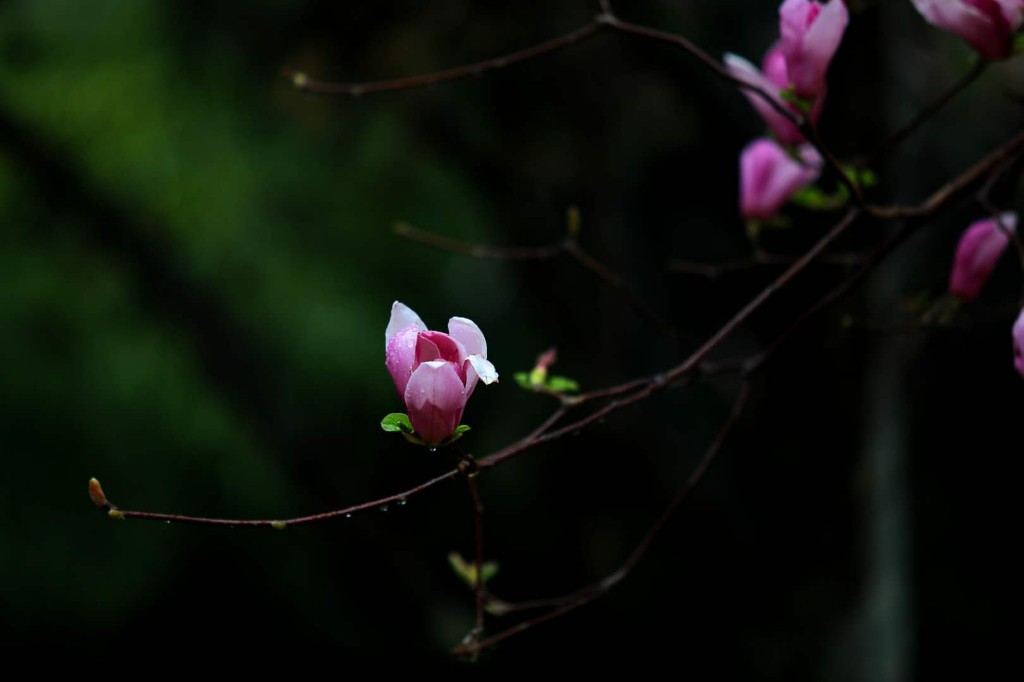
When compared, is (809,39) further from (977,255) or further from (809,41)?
(977,255)

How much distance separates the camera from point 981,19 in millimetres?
473

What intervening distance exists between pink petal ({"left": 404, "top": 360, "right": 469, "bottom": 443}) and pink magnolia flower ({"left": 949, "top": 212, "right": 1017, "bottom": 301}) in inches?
14.0

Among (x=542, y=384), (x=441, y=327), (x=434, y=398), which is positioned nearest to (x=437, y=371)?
(x=434, y=398)

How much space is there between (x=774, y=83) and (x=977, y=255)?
0.55 feet

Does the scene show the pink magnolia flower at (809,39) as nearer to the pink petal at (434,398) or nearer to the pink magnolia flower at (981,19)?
the pink magnolia flower at (981,19)

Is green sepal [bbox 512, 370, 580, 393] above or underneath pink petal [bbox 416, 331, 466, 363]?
underneath

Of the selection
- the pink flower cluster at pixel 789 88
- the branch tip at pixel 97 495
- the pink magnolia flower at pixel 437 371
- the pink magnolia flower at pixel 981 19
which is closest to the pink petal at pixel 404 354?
the pink magnolia flower at pixel 437 371

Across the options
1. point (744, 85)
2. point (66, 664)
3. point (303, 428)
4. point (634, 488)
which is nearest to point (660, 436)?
point (634, 488)

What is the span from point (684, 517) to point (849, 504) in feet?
0.94

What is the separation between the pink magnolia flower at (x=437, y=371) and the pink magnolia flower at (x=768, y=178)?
338 millimetres

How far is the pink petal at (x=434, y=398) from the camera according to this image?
1.23 ft

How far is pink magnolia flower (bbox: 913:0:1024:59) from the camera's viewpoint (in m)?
0.47

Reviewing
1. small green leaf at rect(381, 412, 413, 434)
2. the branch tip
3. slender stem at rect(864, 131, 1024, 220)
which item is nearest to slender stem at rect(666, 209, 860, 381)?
slender stem at rect(864, 131, 1024, 220)

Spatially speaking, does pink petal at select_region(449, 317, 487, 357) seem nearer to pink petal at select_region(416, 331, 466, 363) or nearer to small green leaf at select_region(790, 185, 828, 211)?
pink petal at select_region(416, 331, 466, 363)
